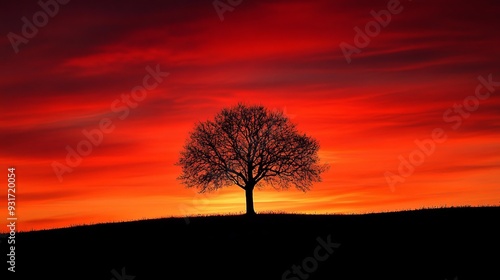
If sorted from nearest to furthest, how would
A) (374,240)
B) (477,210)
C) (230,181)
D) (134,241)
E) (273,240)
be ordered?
(374,240) < (273,240) < (134,241) < (477,210) < (230,181)

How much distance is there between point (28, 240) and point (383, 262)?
28.0 m

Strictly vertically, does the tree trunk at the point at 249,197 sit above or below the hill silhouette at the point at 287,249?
above

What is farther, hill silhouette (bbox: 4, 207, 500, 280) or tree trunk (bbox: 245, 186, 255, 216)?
tree trunk (bbox: 245, 186, 255, 216)

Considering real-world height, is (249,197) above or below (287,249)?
above

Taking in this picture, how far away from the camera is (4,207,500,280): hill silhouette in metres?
30.8

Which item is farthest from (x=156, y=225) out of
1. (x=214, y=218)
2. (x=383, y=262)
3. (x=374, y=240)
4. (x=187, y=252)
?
(x=383, y=262)

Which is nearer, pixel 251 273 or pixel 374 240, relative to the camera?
pixel 251 273

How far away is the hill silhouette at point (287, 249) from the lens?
3077cm

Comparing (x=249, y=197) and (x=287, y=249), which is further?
(x=249, y=197)

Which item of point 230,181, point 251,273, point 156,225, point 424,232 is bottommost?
point 251,273

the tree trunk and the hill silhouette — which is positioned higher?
the tree trunk

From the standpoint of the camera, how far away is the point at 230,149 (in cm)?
5684

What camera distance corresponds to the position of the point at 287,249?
35.9 metres

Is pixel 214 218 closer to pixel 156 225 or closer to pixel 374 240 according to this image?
pixel 156 225
